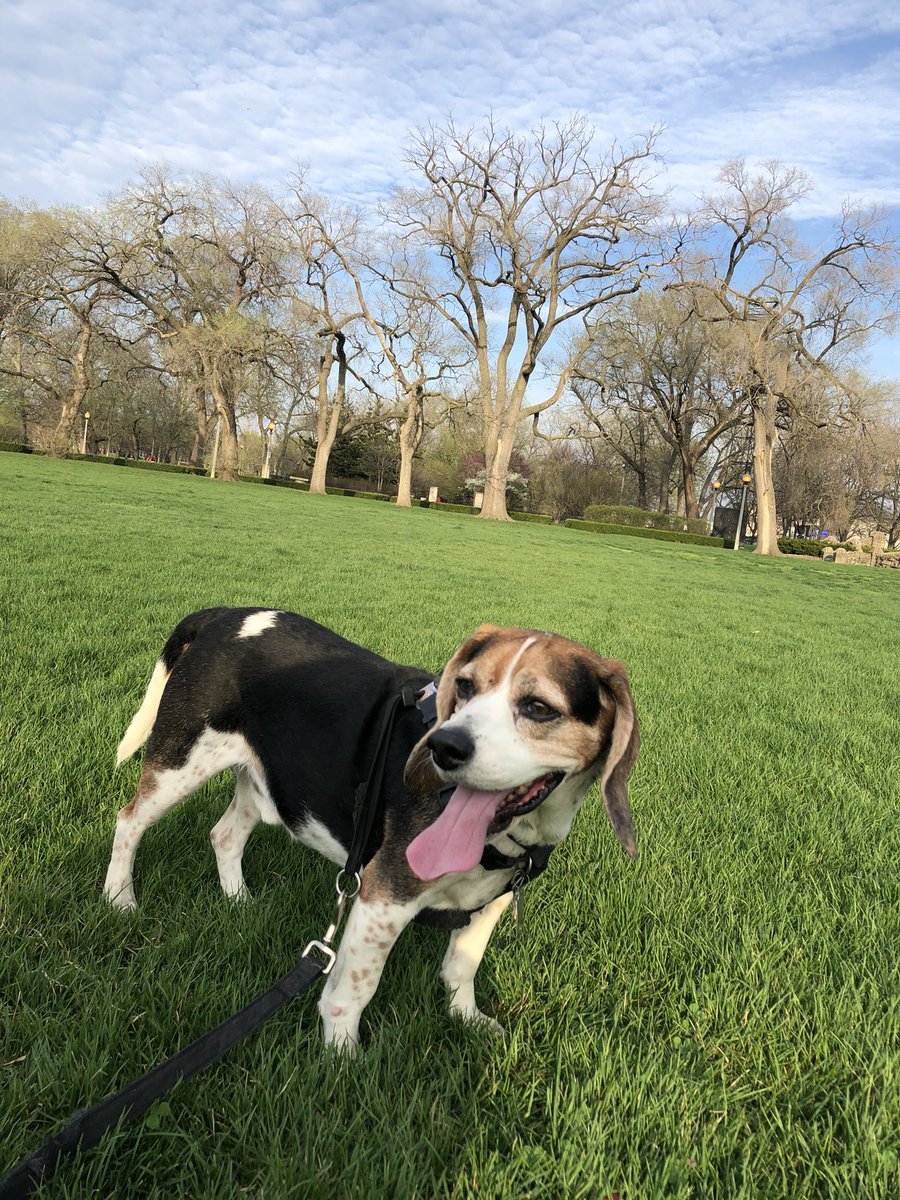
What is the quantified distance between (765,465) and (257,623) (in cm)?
4103

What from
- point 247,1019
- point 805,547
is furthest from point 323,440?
point 247,1019

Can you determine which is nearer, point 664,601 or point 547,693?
point 547,693

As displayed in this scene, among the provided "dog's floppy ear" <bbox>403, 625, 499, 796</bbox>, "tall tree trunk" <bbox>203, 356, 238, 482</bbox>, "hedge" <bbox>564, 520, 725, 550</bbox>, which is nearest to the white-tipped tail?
"dog's floppy ear" <bbox>403, 625, 499, 796</bbox>

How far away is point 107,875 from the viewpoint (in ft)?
8.75

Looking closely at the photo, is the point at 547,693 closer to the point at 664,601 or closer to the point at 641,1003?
the point at 641,1003

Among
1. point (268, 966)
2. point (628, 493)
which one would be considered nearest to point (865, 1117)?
point (268, 966)

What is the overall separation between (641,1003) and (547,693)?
1212mm

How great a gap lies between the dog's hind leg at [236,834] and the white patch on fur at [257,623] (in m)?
0.58

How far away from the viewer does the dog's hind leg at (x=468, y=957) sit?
2301mm

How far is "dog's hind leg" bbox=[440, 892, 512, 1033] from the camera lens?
90.6 inches

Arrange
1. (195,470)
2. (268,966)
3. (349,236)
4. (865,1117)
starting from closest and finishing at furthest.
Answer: (865,1117) → (268,966) → (349,236) → (195,470)

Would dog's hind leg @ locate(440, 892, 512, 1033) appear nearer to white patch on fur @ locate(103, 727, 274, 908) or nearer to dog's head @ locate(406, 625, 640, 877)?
dog's head @ locate(406, 625, 640, 877)

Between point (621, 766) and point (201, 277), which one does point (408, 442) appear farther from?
point (621, 766)

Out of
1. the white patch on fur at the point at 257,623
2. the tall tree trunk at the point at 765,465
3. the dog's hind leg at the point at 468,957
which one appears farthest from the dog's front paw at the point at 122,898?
the tall tree trunk at the point at 765,465
